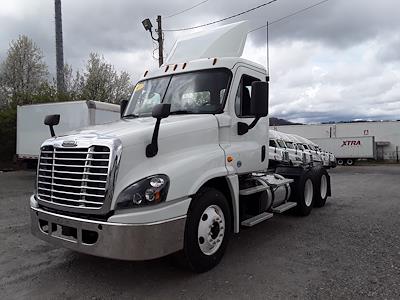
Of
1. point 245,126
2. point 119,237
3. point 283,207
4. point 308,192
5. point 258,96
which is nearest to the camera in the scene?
point 119,237

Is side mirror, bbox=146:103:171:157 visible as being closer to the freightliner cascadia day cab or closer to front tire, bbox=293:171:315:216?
the freightliner cascadia day cab

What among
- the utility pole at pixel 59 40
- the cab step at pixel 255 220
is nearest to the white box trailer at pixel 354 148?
the utility pole at pixel 59 40

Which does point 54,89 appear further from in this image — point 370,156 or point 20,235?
point 370,156

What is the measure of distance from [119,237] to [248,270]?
1.82m

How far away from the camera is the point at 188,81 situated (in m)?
5.55

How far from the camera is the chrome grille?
13.1 feet

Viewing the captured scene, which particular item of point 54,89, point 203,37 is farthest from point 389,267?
point 54,89

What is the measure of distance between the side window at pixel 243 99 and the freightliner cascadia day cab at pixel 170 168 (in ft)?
0.05

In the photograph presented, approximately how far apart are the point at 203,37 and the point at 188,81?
1.41 meters

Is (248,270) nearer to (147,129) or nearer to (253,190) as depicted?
(253,190)

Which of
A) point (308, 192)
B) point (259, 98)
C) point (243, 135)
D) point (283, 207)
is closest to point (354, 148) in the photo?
point (308, 192)

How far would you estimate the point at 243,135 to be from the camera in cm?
565

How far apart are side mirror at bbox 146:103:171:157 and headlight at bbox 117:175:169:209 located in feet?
1.13

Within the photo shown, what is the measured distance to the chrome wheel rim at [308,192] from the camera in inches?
327
